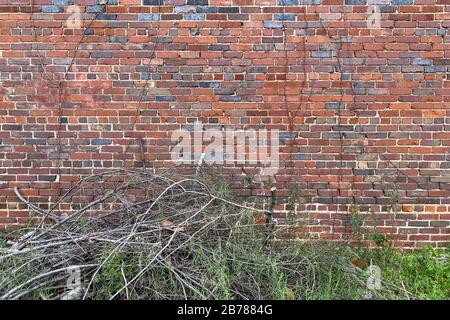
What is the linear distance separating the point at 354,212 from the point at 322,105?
3.51 ft

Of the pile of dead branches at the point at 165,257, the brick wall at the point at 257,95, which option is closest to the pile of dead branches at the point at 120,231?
the pile of dead branches at the point at 165,257

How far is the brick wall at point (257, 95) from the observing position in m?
4.41

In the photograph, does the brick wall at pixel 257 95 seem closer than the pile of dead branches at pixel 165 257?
No

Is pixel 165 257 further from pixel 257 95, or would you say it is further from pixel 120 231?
pixel 257 95

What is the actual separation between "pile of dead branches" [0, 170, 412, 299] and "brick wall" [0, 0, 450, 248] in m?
0.65

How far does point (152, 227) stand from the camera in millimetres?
3738

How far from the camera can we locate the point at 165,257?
139 inches

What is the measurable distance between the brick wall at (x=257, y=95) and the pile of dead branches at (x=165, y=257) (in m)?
0.65

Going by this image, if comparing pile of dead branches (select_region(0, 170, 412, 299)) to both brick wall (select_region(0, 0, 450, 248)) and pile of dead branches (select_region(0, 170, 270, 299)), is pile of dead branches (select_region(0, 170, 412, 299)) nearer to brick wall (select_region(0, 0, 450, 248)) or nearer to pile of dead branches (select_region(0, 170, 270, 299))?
pile of dead branches (select_region(0, 170, 270, 299))

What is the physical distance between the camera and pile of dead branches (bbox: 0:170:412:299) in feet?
11.2

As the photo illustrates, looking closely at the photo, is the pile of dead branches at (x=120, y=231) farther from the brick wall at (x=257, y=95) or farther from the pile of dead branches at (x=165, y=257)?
the brick wall at (x=257, y=95)

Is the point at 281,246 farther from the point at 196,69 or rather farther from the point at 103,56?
the point at 103,56

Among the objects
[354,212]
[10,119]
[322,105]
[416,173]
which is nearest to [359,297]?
[354,212]

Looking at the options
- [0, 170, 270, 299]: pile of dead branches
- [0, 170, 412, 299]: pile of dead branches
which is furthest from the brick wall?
[0, 170, 412, 299]: pile of dead branches
